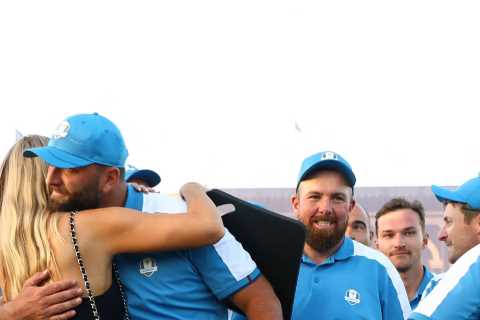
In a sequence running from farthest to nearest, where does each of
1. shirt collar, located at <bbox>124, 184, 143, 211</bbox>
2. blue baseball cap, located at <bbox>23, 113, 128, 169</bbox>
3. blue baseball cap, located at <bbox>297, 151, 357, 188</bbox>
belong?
blue baseball cap, located at <bbox>297, 151, 357, 188</bbox>, shirt collar, located at <bbox>124, 184, 143, 211</bbox>, blue baseball cap, located at <bbox>23, 113, 128, 169</bbox>

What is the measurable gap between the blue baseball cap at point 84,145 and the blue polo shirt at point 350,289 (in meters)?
1.25

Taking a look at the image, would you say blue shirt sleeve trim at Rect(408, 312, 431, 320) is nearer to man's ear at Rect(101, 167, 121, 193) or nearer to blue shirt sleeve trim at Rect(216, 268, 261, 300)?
blue shirt sleeve trim at Rect(216, 268, 261, 300)

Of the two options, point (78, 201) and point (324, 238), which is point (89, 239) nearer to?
point (78, 201)

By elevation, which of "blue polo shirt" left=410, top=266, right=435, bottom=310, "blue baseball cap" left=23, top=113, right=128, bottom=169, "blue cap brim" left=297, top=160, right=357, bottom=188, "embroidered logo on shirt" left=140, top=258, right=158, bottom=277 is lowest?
"blue polo shirt" left=410, top=266, right=435, bottom=310

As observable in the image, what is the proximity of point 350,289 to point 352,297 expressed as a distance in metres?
0.05

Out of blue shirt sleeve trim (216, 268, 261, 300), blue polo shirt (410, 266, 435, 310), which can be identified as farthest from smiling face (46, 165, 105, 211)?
blue polo shirt (410, 266, 435, 310)

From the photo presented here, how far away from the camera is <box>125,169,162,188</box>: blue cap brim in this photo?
5.24 meters

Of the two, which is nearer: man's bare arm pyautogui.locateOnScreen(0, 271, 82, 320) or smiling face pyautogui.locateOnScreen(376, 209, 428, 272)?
man's bare arm pyautogui.locateOnScreen(0, 271, 82, 320)

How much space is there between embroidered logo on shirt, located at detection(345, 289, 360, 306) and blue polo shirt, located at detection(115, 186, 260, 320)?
34.0 inches

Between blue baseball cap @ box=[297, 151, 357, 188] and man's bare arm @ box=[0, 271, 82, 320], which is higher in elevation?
blue baseball cap @ box=[297, 151, 357, 188]

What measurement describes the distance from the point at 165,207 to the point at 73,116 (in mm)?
510

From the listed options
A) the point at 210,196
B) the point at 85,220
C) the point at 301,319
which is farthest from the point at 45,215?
the point at 301,319

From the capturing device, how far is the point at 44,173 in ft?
11.0

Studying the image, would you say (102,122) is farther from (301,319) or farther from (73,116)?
(301,319)
